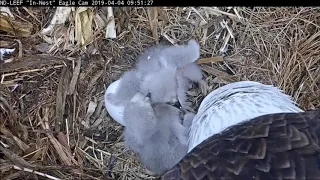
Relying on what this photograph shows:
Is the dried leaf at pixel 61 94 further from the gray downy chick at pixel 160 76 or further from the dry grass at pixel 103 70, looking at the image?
the gray downy chick at pixel 160 76

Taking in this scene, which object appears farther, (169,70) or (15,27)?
(15,27)

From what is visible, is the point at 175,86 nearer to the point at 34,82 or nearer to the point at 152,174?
the point at 152,174

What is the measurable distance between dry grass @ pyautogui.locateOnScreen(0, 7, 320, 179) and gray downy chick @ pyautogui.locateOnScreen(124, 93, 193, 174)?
0.79 feet

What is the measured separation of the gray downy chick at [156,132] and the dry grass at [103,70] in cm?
24

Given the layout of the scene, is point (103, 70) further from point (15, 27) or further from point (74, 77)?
point (15, 27)

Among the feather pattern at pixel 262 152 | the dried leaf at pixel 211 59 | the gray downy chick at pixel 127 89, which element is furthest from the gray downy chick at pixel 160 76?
the feather pattern at pixel 262 152

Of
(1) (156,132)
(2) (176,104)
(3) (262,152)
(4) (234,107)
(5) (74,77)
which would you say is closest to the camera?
(3) (262,152)

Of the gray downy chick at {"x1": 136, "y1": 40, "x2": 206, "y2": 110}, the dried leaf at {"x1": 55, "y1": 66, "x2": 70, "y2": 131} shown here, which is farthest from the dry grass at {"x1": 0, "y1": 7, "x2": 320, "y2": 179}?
the gray downy chick at {"x1": 136, "y1": 40, "x2": 206, "y2": 110}

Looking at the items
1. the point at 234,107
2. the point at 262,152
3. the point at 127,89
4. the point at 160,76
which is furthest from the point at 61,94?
the point at 262,152

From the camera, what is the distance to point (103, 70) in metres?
3.05

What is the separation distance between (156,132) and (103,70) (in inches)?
19.7

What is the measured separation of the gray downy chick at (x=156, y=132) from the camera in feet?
9.07

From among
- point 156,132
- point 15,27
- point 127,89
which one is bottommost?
point 156,132

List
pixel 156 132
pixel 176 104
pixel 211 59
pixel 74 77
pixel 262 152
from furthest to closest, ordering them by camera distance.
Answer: pixel 211 59
pixel 74 77
pixel 176 104
pixel 156 132
pixel 262 152
